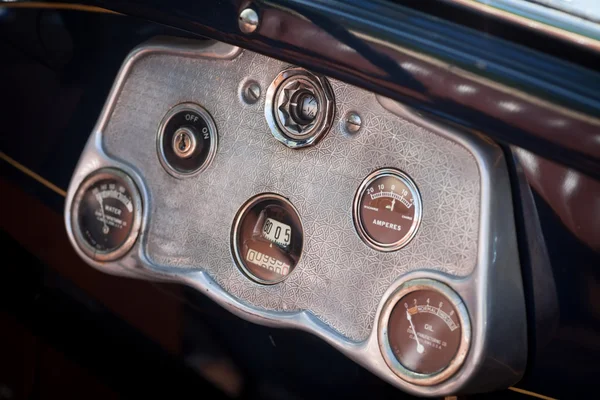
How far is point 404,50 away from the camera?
3.90 ft

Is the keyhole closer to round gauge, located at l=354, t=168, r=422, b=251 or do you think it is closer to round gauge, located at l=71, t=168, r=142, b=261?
round gauge, located at l=71, t=168, r=142, b=261

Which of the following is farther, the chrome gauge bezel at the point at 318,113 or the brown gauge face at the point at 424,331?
the chrome gauge bezel at the point at 318,113

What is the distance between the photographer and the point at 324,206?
142 centimetres

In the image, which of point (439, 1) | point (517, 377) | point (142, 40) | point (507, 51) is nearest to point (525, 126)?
point (507, 51)

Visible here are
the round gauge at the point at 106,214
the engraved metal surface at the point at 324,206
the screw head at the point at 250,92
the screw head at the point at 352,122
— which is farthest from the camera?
the round gauge at the point at 106,214

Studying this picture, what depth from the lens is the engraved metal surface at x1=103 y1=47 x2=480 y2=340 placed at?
130 cm

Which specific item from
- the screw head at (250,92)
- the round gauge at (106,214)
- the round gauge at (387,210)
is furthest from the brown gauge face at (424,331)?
the round gauge at (106,214)

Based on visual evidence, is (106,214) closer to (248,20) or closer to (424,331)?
(248,20)

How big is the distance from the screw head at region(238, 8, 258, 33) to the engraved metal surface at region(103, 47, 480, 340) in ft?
0.49

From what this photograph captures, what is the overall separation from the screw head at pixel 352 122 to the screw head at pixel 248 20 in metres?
0.23

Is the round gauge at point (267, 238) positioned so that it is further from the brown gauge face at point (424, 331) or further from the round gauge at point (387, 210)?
the brown gauge face at point (424, 331)

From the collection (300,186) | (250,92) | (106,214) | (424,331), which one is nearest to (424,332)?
(424,331)

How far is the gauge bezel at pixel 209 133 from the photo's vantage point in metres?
1.54

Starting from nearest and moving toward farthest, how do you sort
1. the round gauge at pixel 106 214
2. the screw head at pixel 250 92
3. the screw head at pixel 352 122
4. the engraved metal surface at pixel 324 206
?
the engraved metal surface at pixel 324 206 < the screw head at pixel 352 122 < the screw head at pixel 250 92 < the round gauge at pixel 106 214
